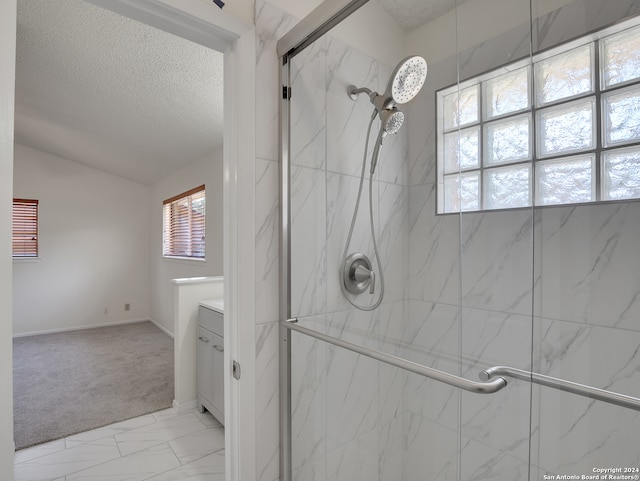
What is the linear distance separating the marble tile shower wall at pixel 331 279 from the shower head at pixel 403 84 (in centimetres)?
6

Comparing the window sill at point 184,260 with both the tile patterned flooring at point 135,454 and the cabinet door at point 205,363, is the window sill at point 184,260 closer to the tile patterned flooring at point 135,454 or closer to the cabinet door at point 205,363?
the cabinet door at point 205,363

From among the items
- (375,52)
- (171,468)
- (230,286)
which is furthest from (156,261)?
(375,52)

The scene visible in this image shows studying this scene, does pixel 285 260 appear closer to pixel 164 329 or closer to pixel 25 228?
pixel 164 329

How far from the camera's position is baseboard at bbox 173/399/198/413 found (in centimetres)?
265

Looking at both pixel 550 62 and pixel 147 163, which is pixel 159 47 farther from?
pixel 147 163

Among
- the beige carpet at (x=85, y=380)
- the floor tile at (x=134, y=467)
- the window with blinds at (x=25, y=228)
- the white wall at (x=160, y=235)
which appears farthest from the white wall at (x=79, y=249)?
the floor tile at (x=134, y=467)

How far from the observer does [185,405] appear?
8.75 ft

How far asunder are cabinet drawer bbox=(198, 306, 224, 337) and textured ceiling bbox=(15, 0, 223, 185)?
166 centimetres

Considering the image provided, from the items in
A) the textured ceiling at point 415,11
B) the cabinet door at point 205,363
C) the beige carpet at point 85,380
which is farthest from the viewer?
the beige carpet at point 85,380

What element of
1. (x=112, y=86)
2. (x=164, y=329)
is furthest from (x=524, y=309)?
(x=164, y=329)

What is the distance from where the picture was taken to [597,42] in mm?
821

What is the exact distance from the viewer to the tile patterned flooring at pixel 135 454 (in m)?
1.96

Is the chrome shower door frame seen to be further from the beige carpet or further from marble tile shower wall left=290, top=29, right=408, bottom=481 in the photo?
the beige carpet

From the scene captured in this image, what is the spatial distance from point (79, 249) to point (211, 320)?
4.20 metres
